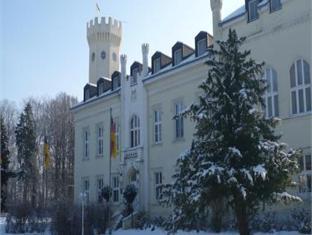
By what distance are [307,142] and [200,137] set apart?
757 centimetres

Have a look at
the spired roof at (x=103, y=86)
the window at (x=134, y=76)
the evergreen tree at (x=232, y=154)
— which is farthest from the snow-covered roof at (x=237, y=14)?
the spired roof at (x=103, y=86)

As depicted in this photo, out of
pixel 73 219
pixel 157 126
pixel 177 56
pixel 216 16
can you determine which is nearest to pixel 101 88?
pixel 157 126

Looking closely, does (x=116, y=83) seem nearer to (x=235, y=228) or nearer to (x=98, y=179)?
(x=98, y=179)

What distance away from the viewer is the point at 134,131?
121ft

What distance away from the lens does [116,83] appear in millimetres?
41344

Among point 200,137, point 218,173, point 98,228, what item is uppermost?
point 200,137

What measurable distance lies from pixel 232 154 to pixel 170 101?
1727 cm

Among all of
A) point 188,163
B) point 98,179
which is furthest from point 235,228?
point 98,179

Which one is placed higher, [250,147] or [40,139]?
[40,139]

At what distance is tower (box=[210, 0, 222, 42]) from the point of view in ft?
90.8

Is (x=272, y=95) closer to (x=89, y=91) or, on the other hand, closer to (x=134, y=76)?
(x=134, y=76)

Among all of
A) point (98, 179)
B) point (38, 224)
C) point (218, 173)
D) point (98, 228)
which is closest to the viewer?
point (218, 173)

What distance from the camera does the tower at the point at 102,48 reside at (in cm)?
6444

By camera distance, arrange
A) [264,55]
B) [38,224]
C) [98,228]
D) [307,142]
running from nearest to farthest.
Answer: [307,142] < [264,55] < [98,228] < [38,224]
